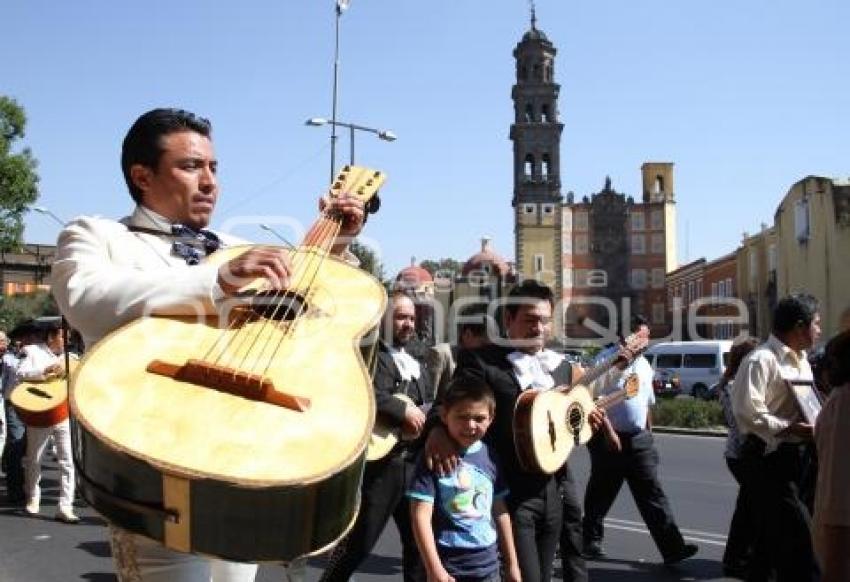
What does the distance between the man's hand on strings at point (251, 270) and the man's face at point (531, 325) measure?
305 centimetres

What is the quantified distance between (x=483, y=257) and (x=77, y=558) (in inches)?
380

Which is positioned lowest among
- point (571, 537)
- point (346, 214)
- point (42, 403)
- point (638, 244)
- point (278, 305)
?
point (571, 537)

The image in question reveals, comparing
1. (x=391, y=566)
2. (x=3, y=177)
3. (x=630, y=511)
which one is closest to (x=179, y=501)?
(x=391, y=566)

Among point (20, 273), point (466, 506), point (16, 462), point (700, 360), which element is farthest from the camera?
point (20, 273)

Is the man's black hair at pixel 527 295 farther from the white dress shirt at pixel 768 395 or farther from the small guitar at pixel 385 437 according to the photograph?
the white dress shirt at pixel 768 395

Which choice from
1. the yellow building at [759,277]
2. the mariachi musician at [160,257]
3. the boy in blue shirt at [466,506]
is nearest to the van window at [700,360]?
the yellow building at [759,277]

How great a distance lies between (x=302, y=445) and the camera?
177 centimetres

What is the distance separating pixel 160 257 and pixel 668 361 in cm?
3570

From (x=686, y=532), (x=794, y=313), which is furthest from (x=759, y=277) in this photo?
(x=794, y=313)

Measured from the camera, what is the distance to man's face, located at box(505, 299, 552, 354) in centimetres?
514

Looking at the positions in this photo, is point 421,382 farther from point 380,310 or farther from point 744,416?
point 380,310

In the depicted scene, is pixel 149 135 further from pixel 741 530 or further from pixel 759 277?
→ pixel 759 277

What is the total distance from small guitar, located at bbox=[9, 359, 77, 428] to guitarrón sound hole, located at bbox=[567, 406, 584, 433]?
5.71 meters

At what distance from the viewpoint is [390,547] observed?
812 cm
